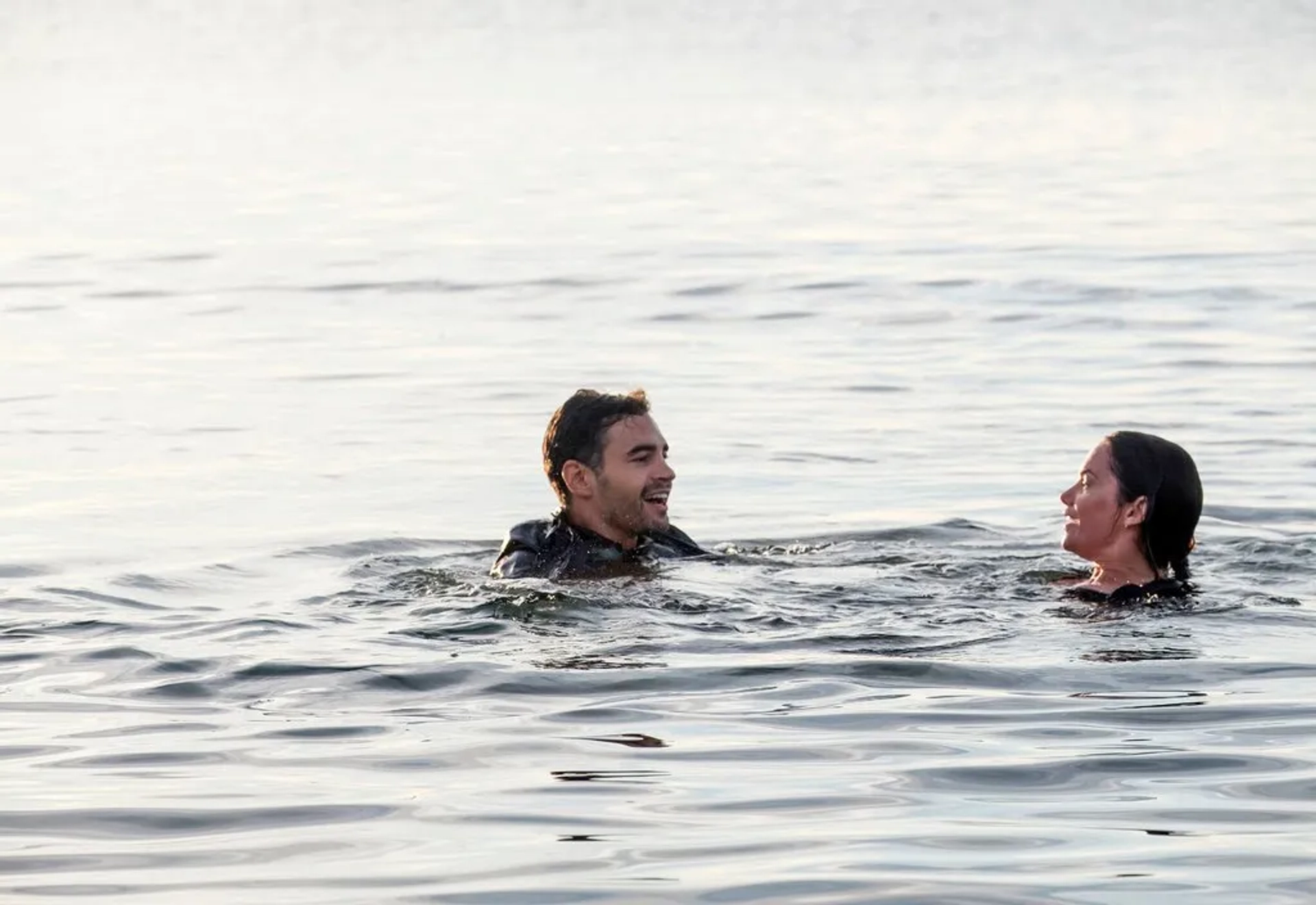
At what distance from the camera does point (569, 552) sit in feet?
36.8

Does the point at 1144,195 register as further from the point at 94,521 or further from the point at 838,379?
the point at 94,521

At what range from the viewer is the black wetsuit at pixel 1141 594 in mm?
10430

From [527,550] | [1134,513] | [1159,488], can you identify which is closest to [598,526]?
[527,550]

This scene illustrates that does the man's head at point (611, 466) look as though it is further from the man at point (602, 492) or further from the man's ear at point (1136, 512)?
the man's ear at point (1136, 512)

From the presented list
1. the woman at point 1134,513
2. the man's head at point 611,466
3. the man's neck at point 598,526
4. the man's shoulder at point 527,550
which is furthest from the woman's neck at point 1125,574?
the man's shoulder at point 527,550

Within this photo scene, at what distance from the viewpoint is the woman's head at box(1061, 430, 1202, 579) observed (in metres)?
10.5

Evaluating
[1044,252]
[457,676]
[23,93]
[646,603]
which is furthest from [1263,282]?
[23,93]

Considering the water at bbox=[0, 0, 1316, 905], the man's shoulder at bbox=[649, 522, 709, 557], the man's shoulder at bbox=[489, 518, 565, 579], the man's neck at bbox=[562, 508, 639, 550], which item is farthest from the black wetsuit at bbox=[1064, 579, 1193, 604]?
the man's shoulder at bbox=[489, 518, 565, 579]

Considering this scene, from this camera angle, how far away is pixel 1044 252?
23.9m

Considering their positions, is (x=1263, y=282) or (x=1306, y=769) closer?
(x=1306, y=769)

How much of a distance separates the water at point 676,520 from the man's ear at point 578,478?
1.80ft

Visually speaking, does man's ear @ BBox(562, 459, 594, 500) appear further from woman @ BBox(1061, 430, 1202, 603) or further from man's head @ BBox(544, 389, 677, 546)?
woman @ BBox(1061, 430, 1202, 603)

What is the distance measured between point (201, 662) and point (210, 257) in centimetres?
1657

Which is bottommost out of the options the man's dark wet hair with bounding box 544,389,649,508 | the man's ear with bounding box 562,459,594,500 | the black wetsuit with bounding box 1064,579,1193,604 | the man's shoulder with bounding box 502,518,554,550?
the black wetsuit with bounding box 1064,579,1193,604
